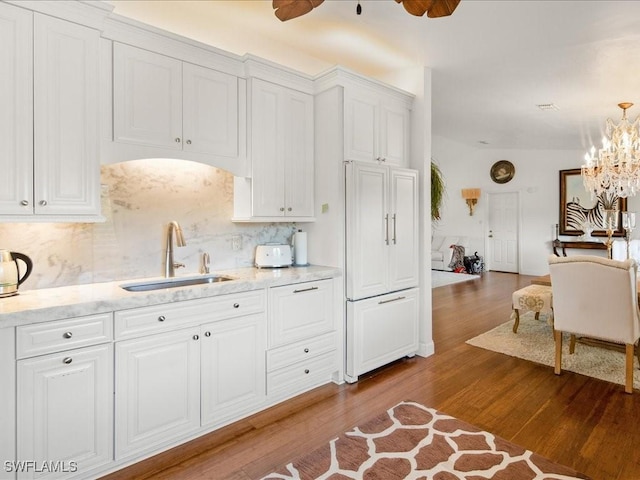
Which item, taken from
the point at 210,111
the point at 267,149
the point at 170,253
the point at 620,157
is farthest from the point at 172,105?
the point at 620,157

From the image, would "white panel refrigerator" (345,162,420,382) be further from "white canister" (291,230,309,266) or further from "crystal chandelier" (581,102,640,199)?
"crystal chandelier" (581,102,640,199)

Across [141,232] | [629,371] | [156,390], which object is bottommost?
[629,371]

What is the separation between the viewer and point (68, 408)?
1777 mm

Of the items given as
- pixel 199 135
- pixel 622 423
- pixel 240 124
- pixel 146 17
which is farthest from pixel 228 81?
pixel 622 423

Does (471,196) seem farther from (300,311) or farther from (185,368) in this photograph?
(185,368)

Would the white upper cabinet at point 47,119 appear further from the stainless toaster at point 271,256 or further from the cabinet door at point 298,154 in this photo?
the cabinet door at point 298,154

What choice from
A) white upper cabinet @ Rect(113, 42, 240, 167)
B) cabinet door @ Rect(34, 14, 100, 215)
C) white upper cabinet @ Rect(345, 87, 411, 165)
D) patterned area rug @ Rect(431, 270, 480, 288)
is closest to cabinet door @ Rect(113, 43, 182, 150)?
white upper cabinet @ Rect(113, 42, 240, 167)

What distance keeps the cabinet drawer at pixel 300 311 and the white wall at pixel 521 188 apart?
6.18 meters

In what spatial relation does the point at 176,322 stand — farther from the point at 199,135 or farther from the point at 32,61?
the point at 32,61

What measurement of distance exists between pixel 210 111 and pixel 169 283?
1.22m

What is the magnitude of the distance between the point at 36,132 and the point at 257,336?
5.54ft

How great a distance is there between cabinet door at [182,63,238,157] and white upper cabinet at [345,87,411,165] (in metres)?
0.92

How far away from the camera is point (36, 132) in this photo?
188 cm

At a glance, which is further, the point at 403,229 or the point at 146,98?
the point at 403,229
